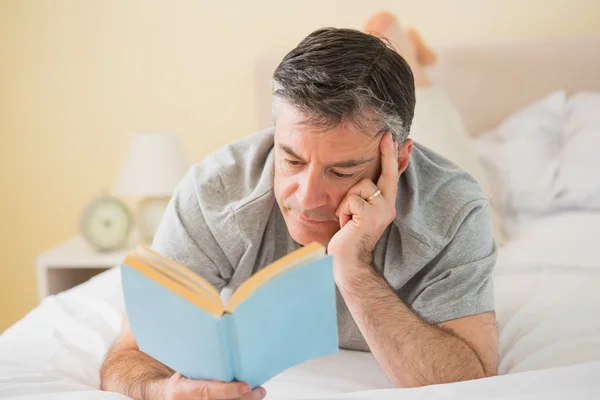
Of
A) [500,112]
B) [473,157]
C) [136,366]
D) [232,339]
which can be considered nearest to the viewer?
[232,339]

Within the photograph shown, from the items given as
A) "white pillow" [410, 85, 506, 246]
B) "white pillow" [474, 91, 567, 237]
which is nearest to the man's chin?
"white pillow" [410, 85, 506, 246]

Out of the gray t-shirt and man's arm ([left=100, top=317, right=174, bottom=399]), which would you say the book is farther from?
the gray t-shirt

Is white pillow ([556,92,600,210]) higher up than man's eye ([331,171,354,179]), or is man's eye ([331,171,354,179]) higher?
man's eye ([331,171,354,179])

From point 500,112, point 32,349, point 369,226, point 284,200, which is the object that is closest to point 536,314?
point 369,226

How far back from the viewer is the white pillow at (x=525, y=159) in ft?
7.34

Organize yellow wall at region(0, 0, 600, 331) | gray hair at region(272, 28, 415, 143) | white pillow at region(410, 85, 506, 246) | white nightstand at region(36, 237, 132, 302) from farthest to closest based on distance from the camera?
yellow wall at region(0, 0, 600, 331) → white nightstand at region(36, 237, 132, 302) → white pillow at region(410, 85, 506, 246) → gray hair at region(272, 28, 415, 143)

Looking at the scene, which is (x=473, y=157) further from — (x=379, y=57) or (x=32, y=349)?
(x=32, y=349)

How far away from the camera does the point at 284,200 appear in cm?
133

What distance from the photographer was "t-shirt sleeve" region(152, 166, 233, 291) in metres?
1.41

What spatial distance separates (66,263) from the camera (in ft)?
8.20

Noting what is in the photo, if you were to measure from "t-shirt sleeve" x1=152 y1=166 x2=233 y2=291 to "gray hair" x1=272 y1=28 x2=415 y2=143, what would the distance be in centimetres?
25

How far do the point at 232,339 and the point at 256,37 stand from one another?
6.48 feet

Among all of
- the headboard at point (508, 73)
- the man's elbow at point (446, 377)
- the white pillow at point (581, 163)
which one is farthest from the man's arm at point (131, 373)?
the headboard at point (508, 73)

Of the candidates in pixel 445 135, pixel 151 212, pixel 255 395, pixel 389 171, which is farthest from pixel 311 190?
pixel 151 212
